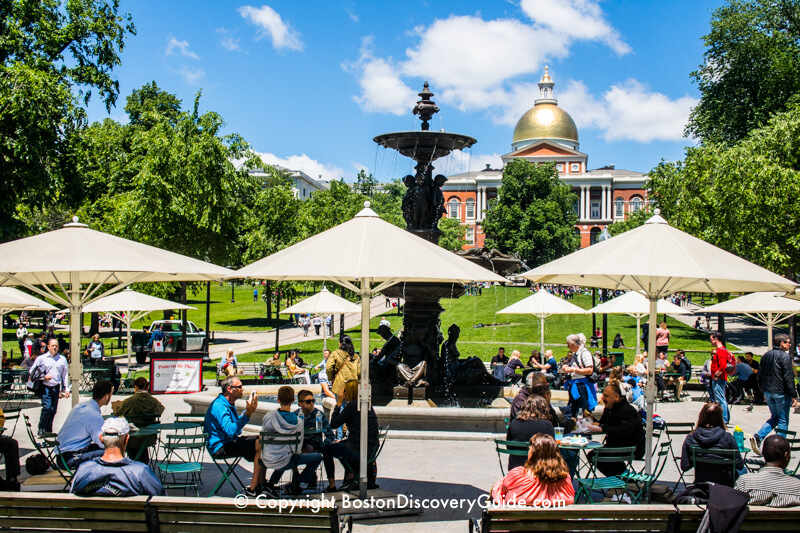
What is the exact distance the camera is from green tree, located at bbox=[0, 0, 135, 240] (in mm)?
20766

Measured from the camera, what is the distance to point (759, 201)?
90.6ft

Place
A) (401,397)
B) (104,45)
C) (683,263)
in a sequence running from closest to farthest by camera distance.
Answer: (683,263), (401,397), (104,45)

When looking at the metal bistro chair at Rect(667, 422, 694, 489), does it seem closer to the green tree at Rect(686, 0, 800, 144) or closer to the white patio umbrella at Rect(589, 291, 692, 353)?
the white patio umbrella at Rect(589, 291, 692, 353)

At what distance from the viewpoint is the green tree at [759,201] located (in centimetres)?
2733

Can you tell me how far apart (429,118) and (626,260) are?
26.4ft

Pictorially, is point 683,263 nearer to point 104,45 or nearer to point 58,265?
point 58,265

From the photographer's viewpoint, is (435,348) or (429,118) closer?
(435,348)

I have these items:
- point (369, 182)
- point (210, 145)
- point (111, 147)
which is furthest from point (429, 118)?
point (369, 182)

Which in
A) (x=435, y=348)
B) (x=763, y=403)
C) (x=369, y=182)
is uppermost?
(x=369, y=182)

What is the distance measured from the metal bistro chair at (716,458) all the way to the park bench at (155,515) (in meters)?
3.76

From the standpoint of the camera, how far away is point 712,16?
43000 millimetres

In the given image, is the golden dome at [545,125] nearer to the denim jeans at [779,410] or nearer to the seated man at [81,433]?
the denim jeans at [779,410]

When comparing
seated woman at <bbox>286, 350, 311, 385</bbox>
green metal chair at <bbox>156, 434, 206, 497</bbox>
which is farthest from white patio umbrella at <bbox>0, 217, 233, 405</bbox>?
seated woman at <bbox>286, 350, 311, 385</bbox>

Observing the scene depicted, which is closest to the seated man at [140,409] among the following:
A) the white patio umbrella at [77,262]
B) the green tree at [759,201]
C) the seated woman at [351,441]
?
the white patio umbrella at [77,262]
